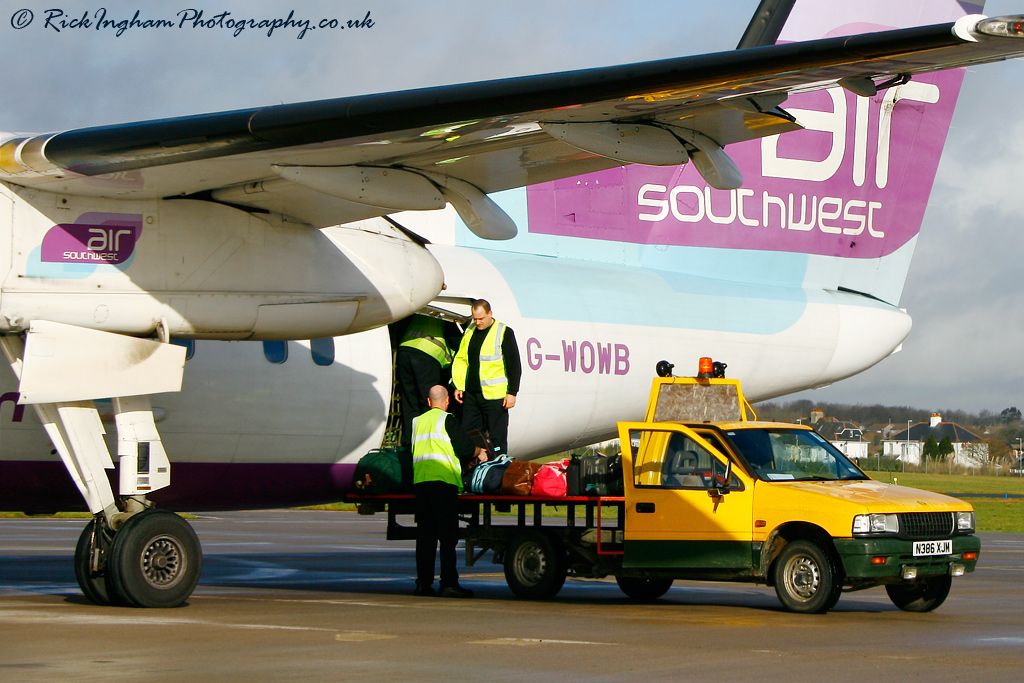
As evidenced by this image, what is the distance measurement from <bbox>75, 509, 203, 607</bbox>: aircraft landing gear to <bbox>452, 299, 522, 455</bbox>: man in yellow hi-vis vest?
3074 mm

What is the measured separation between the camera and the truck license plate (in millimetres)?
9977

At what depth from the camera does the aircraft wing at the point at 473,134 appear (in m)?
6.86

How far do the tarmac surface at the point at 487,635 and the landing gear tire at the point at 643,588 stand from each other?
0.13m

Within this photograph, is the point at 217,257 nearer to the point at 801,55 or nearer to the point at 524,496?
the point at 524,496

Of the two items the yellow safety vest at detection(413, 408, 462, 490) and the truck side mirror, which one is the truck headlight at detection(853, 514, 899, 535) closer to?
the truck side mirror

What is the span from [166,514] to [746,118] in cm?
507

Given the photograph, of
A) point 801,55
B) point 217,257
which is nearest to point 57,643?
point 217,257

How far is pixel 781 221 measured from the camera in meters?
15.4

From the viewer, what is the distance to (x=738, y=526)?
411 inches

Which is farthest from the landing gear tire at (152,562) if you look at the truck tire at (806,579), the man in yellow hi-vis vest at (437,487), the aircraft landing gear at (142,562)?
the truck tire at (806,579)

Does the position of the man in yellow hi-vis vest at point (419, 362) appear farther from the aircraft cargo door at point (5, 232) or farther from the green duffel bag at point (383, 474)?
the aircraft cargo door at point (5, 232)

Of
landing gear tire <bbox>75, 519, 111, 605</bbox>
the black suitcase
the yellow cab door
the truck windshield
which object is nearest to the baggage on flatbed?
the black suitcase

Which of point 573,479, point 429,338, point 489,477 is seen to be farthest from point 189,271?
point 573,479

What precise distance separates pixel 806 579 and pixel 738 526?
2.31 ft
